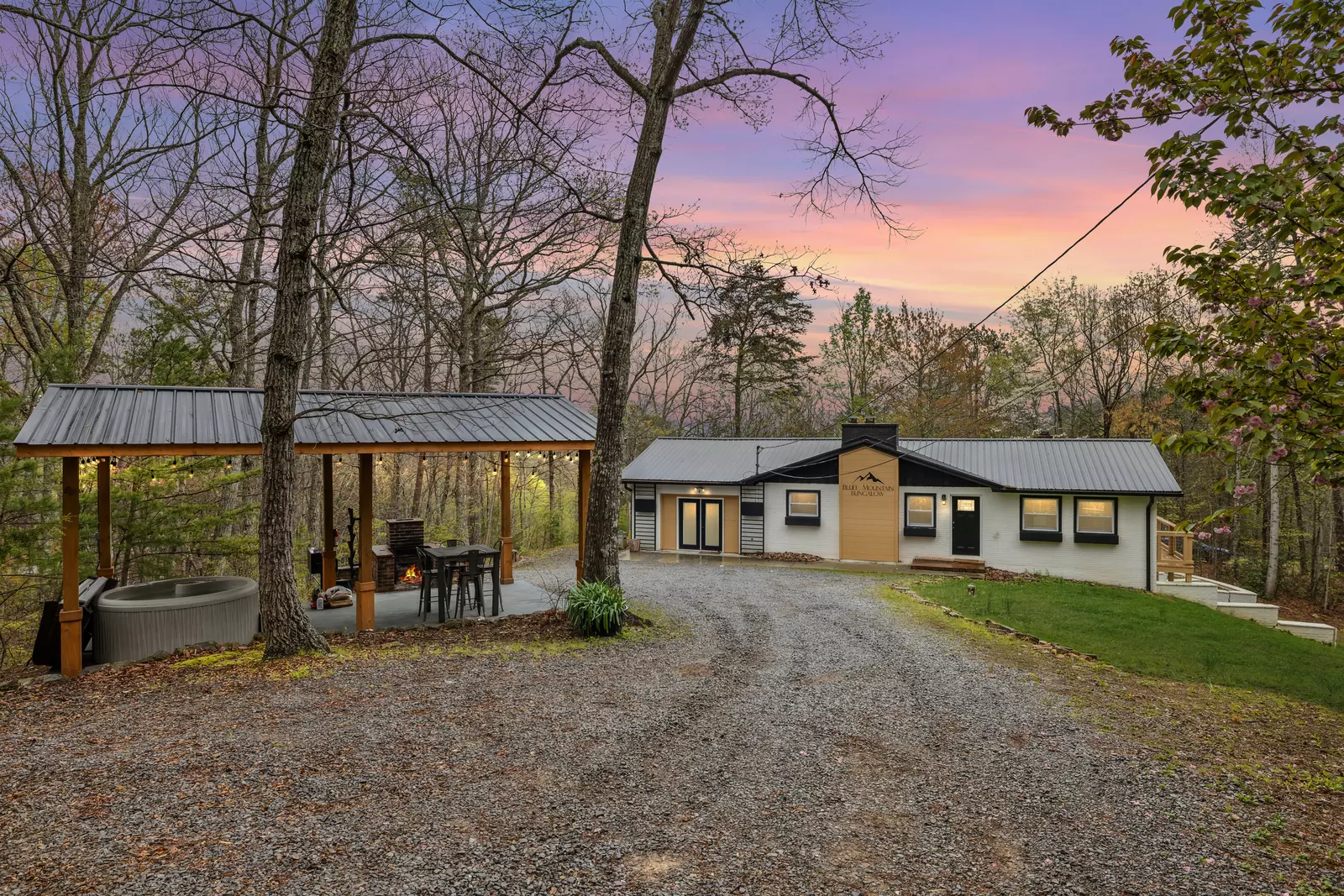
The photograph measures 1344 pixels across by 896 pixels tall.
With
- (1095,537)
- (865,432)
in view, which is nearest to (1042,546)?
(1095,537)

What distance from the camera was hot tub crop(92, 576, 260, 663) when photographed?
24.7ft

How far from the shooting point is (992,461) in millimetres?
18969

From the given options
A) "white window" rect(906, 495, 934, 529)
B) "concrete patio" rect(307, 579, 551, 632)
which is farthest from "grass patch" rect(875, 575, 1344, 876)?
"white window" rect(906, 495, 934, 529)

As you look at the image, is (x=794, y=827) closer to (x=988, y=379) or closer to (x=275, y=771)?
(x=275, y=771)

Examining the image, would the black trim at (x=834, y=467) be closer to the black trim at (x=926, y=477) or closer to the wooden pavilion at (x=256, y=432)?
the black trim at (x=926, y=477)

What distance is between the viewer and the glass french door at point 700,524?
795 inches

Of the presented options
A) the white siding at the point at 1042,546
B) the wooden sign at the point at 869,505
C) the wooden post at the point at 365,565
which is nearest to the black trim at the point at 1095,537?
the white siding at the point at 1042,546

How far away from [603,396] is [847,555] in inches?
469

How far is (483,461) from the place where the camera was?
22.1 metres

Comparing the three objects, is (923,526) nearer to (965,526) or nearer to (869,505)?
(965,526)

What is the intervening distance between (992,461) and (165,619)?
61.0ft

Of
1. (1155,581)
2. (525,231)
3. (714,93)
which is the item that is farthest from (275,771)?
(1155,581)

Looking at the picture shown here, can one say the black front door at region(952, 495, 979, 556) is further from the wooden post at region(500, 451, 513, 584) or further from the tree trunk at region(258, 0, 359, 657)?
the tree trunk at region(258, 0, 359, 657)

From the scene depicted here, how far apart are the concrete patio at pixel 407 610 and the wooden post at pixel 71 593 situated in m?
2.51
